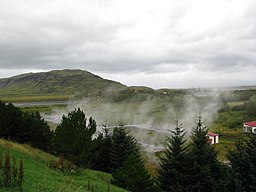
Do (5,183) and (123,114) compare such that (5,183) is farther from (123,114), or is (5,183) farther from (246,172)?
(123,114)

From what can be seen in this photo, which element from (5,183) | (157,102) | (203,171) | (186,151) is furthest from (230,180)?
(157,102)

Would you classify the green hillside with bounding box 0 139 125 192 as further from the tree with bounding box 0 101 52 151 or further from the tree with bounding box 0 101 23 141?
the tree with bounding box 0 101 52 151

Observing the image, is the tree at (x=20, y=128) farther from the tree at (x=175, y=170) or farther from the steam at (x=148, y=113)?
the steam at (x=148, y=113)

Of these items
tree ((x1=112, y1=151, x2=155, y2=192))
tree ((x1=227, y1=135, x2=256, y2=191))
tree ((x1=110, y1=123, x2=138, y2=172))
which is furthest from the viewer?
tree ((x1=110, y1=123, x2=138, y2=172))

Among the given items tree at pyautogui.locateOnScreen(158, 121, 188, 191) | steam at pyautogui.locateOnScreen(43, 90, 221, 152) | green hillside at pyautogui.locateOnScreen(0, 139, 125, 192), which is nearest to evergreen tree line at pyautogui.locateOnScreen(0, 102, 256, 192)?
tree at pyautogui.locateOnScreen(158, 121, 188, 191)

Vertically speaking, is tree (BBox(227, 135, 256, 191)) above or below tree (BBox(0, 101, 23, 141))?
below

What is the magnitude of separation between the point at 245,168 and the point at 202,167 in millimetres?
4018

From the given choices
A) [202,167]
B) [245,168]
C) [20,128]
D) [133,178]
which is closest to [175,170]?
[202,167]

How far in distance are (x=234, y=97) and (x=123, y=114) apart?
199 ft

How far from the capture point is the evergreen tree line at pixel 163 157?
23.2m

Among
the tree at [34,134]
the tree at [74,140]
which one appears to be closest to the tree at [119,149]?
the tree at [34,134]

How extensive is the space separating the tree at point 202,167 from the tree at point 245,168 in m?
2.61

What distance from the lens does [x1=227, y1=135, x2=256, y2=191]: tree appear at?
21.9 metres

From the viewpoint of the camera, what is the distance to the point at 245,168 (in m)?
23.8
